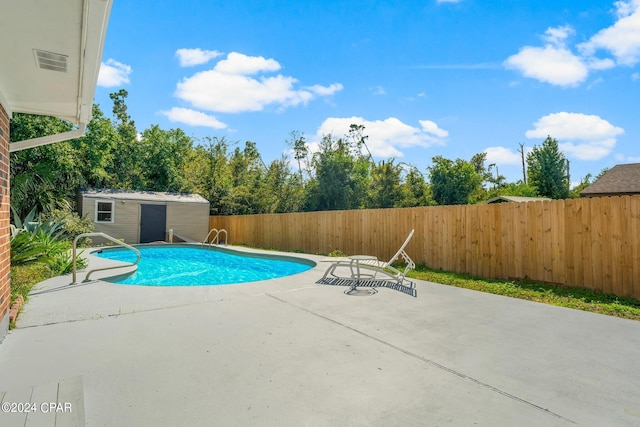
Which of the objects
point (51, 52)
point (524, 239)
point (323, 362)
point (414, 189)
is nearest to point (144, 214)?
point (51, 52)

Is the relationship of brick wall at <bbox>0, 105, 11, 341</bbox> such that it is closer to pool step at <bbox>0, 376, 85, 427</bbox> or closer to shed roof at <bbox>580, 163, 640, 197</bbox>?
pool step at <bbox>0, 376, 85, 427</bbox>

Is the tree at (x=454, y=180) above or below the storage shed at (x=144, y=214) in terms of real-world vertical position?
above

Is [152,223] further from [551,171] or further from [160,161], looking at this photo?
[551,171]

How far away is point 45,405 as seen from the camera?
82.5 inches

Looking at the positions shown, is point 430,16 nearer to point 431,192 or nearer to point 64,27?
point 64,27

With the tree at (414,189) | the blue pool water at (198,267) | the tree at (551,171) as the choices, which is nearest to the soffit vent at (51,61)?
the blue pool water at (198,267)

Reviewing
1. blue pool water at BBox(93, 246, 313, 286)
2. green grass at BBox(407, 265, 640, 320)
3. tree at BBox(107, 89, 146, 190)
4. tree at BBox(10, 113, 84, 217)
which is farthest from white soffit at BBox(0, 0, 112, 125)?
tree at BBox(107, 89, 146, 190)

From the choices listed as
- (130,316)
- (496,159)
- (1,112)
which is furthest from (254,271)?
(496,159)

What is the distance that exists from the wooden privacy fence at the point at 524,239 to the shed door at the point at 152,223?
10.4 meters

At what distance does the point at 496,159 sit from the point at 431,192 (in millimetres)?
19428

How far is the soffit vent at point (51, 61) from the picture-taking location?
2.59 metres

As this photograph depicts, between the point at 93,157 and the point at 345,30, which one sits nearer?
the point at 345,30

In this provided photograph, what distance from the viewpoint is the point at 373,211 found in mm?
10734

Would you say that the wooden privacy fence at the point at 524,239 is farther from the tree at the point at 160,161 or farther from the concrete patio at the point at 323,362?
the tree at the point at 160,161
